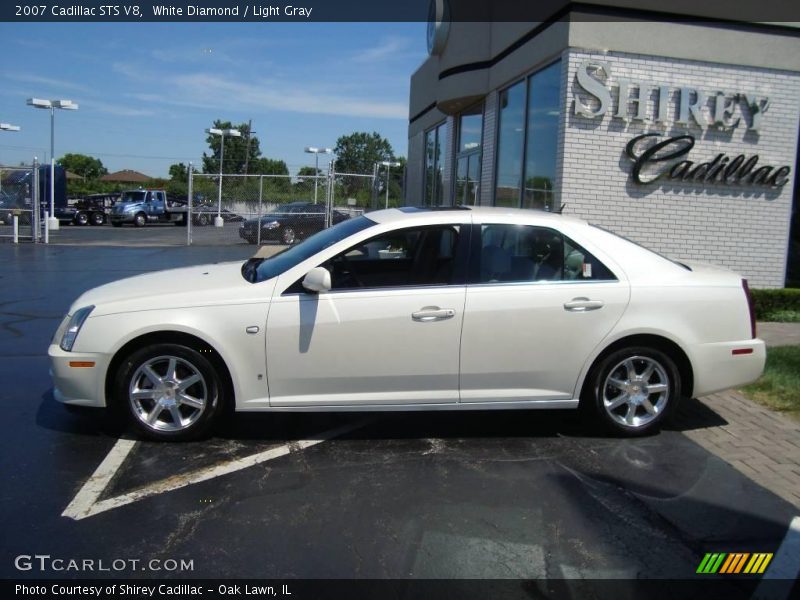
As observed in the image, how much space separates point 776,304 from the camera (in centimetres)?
984

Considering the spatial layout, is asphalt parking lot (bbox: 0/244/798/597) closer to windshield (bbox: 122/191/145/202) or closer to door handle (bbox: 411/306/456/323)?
door handle (bbox: 411/306/456/323)

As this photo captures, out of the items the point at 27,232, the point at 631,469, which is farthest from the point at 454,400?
the point at 27,232

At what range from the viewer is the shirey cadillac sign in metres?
9.57

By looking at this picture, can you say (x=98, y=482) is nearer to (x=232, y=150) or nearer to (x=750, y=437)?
(x=750, y=437)

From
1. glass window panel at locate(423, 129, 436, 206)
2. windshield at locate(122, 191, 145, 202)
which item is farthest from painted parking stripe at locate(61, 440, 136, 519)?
windshield at locate(122, 191, 145, 202)

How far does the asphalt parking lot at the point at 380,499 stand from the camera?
331 cm

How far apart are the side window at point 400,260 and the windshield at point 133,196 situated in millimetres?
35519

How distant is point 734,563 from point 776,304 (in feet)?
24.9

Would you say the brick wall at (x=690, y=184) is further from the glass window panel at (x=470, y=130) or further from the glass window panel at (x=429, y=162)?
the glass window panel at (x=429, y=162)

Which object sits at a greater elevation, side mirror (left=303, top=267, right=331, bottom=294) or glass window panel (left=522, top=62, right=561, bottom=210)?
glass window panel (left=522, top=62, right=561, bottom=210)

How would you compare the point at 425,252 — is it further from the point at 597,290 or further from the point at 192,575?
the point at 192,575

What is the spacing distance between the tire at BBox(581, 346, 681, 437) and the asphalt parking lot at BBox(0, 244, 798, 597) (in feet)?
0.50

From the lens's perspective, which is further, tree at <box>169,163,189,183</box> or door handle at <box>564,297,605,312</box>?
tree at <box>169,163,189,183</box>

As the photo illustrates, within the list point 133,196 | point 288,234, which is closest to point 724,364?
point 288,234
